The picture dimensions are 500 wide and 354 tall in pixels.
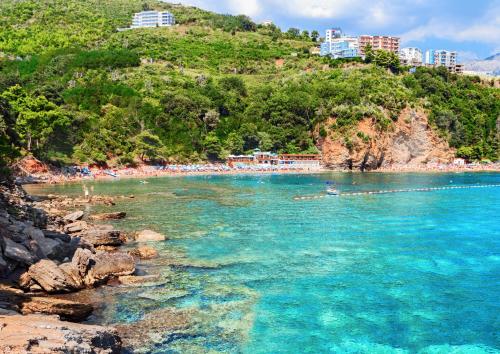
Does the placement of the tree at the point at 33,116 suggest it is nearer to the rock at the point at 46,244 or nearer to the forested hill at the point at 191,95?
the forested hill at the point at 191,95

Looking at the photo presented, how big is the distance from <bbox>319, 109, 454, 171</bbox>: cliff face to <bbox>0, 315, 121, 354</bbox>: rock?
262ft

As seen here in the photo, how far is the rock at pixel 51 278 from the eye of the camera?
1669 centimetres

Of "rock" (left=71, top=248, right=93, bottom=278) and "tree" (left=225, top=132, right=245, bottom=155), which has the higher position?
"tree" (left=225, top=132, right=245, bottom=155)

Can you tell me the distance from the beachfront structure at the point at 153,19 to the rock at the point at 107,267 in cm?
14971

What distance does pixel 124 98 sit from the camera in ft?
282

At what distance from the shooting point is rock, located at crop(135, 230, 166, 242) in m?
26.4

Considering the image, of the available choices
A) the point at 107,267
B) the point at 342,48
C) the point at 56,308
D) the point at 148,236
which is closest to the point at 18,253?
the point at 107,267

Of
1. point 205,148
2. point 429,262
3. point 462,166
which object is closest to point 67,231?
point 429,262

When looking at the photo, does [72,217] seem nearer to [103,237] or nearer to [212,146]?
[103,237]

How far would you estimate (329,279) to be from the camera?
790 inches

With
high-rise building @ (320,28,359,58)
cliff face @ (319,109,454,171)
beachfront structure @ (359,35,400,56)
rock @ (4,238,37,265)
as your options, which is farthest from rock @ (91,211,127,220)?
beachfront structure @ (359,35,400,56)

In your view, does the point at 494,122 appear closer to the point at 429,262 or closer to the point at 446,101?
the point at 446,101

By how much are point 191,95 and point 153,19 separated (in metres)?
80.1

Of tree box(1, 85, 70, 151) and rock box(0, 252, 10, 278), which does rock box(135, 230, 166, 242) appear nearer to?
rock box(0, 252, 10, 278)
